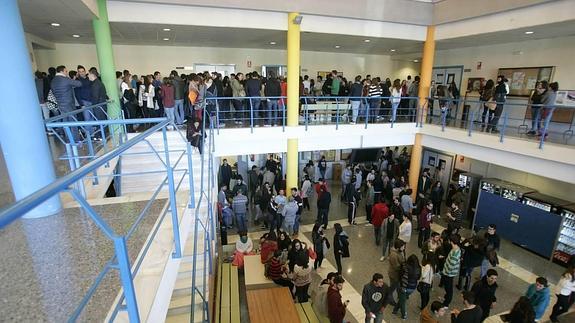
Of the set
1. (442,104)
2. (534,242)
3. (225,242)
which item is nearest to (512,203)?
(534,242)

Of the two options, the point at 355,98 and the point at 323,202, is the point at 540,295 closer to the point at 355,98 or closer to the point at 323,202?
the point at 323,202

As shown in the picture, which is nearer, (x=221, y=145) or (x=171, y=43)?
(x=221, y=145)

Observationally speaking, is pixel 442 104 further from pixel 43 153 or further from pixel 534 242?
pixel 43 153

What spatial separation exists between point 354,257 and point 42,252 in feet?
21.2

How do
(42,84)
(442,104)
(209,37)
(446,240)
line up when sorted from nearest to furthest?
(446,240), (42,84), (209,37), (442,104)

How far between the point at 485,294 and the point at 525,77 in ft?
24.2

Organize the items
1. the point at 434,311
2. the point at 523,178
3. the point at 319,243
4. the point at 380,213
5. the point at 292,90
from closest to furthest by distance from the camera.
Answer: the point at 434,311
the point at 319,243
the point at 380,213
the point at 292,90
the point at 523,178

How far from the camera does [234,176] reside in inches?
448

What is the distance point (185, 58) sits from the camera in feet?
38.3

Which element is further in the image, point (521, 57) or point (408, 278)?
point (521, 57)

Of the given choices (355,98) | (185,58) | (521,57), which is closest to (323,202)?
(355,98)

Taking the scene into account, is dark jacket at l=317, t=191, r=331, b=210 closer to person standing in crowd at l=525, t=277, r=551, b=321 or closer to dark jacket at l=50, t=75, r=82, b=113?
person standing in crowd at l=525, t=277, r=551, b=321

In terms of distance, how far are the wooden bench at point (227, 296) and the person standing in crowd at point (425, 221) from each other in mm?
4686

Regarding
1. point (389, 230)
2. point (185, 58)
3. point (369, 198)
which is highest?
point (185, 58)
